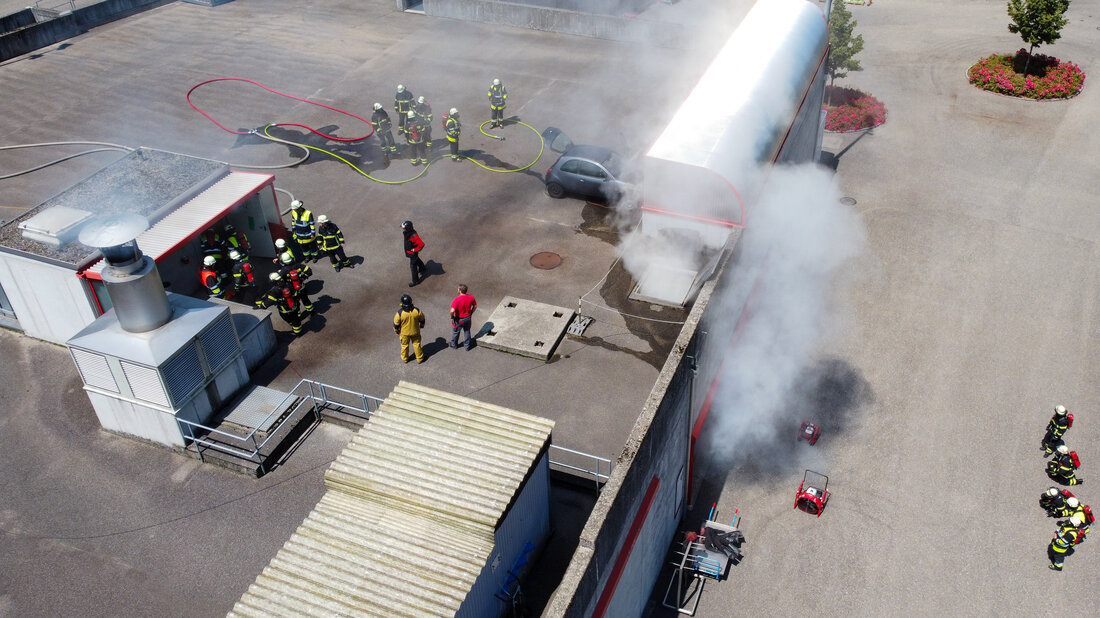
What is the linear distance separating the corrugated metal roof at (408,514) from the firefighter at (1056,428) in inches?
349

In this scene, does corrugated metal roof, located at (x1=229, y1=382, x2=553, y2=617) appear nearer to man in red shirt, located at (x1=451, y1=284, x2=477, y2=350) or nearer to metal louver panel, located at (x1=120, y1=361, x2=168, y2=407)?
man in red shirt, located at (x1=451, y1=284, x2=477, y2=350)

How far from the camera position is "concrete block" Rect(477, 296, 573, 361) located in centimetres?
1232

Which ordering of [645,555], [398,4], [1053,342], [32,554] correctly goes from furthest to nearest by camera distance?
1. [398,4]
2. [1053,342]
3. [645,555]
4. [32,554]

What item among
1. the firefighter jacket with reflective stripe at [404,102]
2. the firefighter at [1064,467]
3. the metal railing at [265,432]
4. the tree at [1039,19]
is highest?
the tree at [1039,19]

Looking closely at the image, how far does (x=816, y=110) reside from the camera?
19.6m

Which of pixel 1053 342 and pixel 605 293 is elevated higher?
pixel 605 293

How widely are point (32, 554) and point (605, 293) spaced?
28.3 feet

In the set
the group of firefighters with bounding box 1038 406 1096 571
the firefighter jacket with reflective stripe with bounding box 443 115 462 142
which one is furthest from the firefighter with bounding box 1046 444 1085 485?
the firefighter jacket with reflective stripe with bounding box 443 115 462 142

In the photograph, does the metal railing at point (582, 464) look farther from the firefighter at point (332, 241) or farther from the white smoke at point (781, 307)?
the firefighter at point (332, 241)

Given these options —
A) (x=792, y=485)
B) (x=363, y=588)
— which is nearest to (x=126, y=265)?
(x=363, y=588)

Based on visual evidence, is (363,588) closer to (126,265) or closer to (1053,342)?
(126,265)

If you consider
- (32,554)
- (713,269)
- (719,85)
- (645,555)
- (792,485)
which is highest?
(719,85)

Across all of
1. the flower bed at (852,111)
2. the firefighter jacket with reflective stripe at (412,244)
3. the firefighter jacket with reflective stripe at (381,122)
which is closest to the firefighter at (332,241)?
the firefighter jacket with reflective stripe at (412,244)

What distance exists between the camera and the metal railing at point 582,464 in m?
10.1
